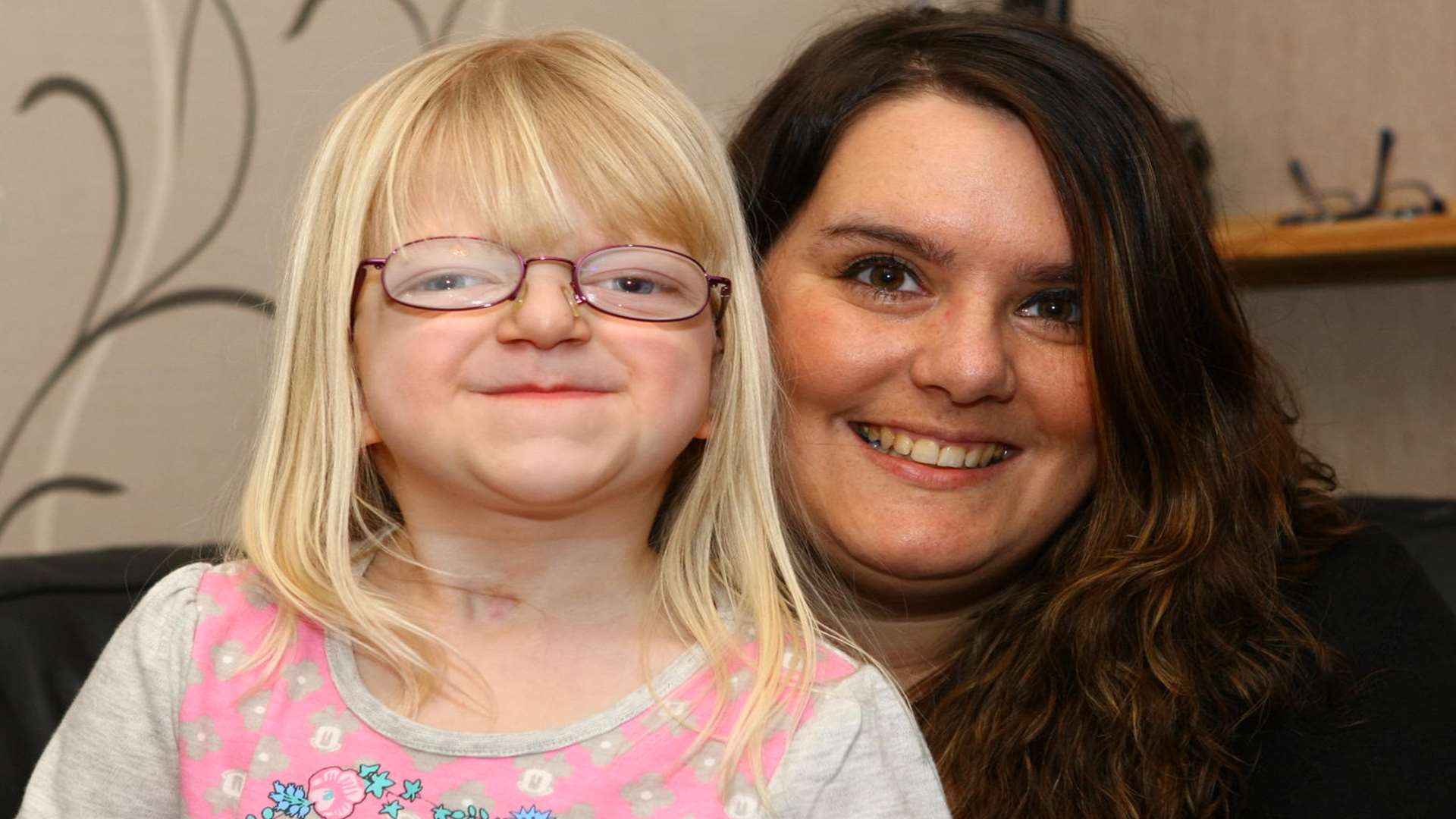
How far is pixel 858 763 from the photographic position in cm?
123

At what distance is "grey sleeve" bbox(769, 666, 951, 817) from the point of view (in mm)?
1213

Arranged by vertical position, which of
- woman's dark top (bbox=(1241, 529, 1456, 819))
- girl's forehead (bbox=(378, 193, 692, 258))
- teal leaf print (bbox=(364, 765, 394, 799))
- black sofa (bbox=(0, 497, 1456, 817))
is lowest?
woman's dark top (bbox=(1241, 529, 1456, 819))

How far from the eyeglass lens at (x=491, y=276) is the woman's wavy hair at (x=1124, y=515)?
48cm

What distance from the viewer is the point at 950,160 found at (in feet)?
5.11

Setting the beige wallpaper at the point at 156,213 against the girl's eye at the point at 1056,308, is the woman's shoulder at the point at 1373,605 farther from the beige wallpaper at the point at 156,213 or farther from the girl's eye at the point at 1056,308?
the beige wallpaper at the point at 156,213

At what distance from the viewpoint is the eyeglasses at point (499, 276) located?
1177 millimetres

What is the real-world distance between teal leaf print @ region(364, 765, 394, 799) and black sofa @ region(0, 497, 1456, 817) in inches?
22.3

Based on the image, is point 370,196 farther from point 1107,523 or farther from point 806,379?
point 1107,523

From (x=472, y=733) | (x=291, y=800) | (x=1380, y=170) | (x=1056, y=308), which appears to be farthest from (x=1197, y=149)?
(x=291, y=800)

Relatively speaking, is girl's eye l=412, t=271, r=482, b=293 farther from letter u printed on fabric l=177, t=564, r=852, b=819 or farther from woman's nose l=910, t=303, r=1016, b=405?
woman's nose l=910, t=303, r=1016, b=405

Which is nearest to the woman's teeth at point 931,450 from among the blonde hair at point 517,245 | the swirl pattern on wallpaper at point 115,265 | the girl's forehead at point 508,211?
the blonde hair at point 517,245

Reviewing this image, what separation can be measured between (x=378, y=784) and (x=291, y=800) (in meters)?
0.07

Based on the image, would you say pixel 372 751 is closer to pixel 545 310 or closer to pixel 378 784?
pixel 378 784

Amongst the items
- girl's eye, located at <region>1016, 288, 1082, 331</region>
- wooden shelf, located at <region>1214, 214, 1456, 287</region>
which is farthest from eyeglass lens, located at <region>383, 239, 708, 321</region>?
wooden shelf, located at <region>1214, 214, 1456, 287</region>
